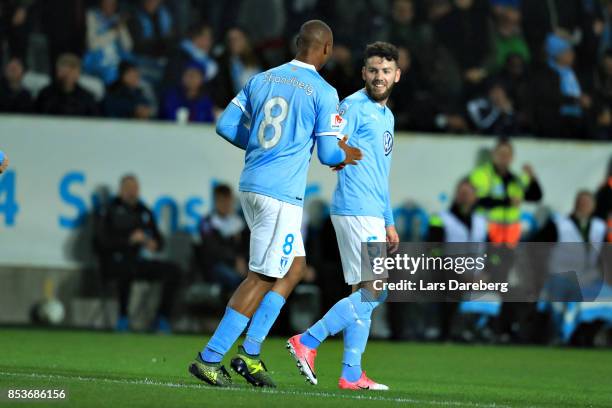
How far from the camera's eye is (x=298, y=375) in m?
10.7

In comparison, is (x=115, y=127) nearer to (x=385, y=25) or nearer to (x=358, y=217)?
(x=385, y=25)

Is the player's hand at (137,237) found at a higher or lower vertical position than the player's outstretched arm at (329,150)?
lower

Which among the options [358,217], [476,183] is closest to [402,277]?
[358,217]

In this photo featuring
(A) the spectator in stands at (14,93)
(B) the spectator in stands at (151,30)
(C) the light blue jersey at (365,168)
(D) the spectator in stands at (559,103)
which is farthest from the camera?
(D) the spectator in stands at (559,103)

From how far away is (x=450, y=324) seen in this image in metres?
16.5

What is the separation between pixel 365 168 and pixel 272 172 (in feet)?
3.89

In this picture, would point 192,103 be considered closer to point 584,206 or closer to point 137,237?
point 137,237

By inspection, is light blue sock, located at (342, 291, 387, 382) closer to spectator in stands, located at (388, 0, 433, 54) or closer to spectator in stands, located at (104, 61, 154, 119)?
spectator in stands, located at (104, 61, 154, 119)

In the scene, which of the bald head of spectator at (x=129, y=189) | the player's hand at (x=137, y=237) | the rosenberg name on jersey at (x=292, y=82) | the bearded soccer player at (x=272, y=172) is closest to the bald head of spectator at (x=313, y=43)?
the bearded soccer player at (x=272, y=172)

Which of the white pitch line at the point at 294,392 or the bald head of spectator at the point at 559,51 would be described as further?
the bald head of spectator at the point at 559,51

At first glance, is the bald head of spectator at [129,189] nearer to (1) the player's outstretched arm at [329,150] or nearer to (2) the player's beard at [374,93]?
(2) the player's beard at [374,93]

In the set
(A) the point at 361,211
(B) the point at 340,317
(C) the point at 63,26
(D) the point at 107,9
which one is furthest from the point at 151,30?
(B) the point at 340,317

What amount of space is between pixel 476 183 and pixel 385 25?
2785mm

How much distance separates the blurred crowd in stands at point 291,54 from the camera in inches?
655
